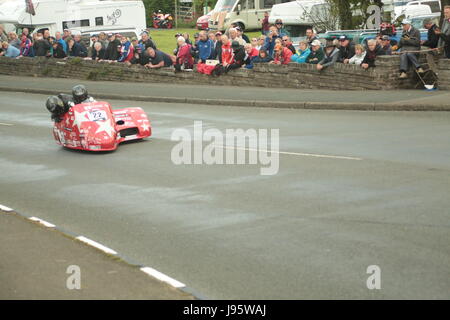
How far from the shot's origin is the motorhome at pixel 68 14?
131 feet

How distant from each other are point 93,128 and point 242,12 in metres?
36.7

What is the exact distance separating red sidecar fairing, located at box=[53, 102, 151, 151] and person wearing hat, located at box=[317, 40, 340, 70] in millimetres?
8389

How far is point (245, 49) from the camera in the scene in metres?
26.1

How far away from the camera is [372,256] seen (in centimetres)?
814

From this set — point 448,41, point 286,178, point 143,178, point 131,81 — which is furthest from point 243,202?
point 131,81

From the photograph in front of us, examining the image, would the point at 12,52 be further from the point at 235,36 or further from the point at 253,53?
the point at 253,53

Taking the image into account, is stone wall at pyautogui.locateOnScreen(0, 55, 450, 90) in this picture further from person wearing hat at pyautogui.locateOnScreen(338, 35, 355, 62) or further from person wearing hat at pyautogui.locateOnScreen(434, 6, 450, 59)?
person wearing hat at pyautogui.locateOnScreen(434, 6, 450, 59)

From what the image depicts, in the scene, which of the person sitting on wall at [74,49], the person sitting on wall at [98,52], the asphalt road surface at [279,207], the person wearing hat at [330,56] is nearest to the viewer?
the asphalt road surface at [279,207]

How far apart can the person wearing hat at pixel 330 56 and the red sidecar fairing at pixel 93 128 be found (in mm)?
8389

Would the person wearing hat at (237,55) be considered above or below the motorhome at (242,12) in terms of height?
below

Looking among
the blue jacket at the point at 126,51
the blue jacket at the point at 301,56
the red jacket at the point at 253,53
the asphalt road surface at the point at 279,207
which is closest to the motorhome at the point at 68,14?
the blue jacket at the point at 126,51

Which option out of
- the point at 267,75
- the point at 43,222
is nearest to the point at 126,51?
the point at 267,75

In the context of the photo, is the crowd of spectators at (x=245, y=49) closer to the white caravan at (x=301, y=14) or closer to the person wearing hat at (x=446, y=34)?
the person wearing hat at (x=446, y=34)
